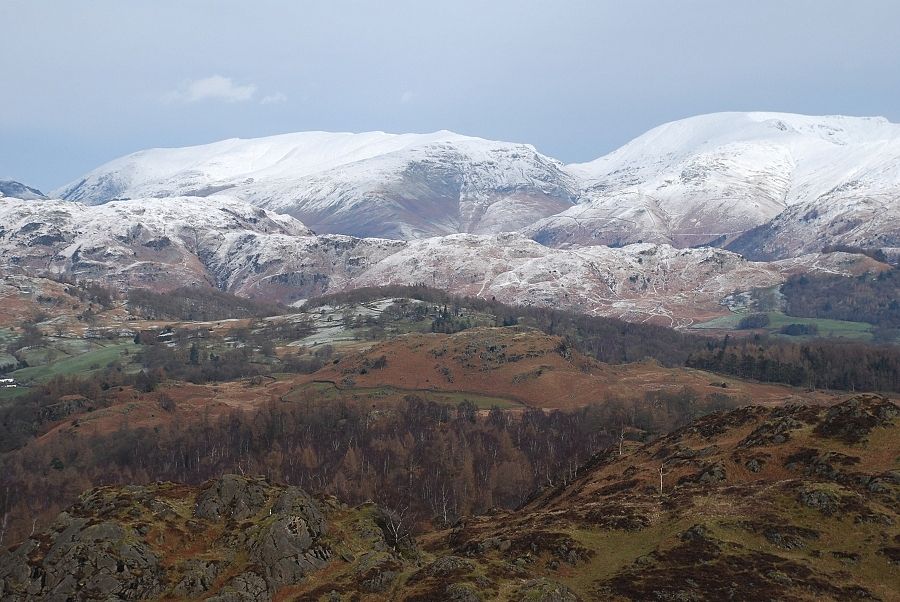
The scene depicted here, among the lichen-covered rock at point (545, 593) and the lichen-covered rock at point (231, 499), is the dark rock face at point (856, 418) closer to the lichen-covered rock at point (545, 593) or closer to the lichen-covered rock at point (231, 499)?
the lichen-covered rock at point (545, 593)

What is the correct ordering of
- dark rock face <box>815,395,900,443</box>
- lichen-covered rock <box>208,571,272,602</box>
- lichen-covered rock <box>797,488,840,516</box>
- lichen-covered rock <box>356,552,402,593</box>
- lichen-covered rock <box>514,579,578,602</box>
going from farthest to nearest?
dark rock face <box>815,395,900,443</box>, lichen-covered rock <box>797,488,840,516</box>, lichen-covered rock <box>356,552,402,593</box>, lichen-covered rock <box>208,571,272,602</box>, lichen-covered rock <box>514,579,578,602</box>

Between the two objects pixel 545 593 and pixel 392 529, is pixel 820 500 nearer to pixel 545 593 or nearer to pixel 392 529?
pixel 545 593

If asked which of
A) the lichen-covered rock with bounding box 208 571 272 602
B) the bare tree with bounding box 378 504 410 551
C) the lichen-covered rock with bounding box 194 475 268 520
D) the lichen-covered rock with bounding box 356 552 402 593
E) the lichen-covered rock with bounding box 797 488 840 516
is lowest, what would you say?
the bare tree with bounding box 378 504 410 551

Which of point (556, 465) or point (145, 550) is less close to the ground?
point (145, 550)

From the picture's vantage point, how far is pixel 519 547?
75750 millimetres

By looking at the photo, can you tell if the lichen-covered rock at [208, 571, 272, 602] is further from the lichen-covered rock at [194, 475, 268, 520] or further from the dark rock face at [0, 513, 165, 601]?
the lichen-covered rock at [194, 475, 268, 520]

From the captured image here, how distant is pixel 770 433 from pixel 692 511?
3220 cm

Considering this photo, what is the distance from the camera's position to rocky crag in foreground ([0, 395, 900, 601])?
62375mm

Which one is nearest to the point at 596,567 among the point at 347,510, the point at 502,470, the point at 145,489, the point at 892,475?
the point at 347,510

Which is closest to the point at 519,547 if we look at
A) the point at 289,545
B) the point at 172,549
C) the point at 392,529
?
the point at 392,529

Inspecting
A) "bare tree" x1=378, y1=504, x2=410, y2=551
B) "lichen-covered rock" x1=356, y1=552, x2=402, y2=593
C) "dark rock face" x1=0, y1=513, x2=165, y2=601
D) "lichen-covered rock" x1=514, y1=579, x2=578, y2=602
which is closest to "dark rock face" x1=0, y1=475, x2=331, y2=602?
"dark rock face" x1=0, y1=513, x2=165, y2=601

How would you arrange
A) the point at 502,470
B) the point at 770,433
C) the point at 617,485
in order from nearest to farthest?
the point at 770,433
the point at 617,485
the point at 502,470

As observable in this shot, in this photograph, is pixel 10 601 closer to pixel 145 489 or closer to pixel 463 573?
pixel 145 489

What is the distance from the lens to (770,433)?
103750 mm
